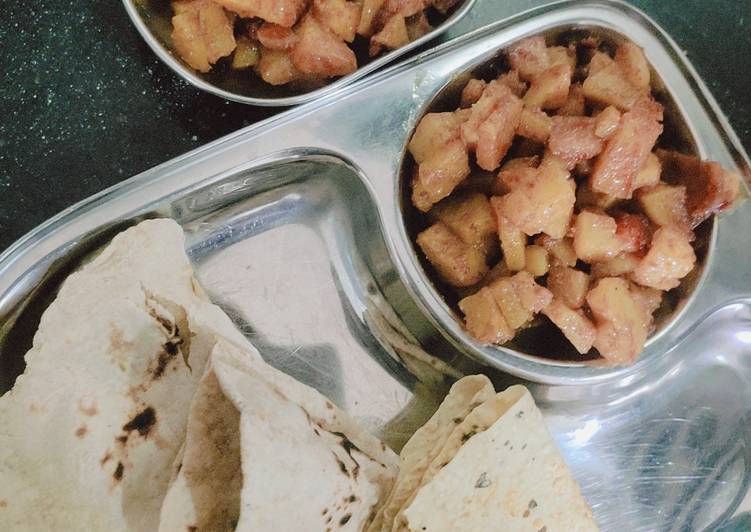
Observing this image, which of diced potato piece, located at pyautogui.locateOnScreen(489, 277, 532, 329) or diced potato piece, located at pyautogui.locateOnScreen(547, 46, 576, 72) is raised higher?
diced potato piece, located at pyautogui.locateOnScreen(547, 46, 576, 72)

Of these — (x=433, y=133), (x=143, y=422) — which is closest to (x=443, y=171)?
(x=433, y=133)

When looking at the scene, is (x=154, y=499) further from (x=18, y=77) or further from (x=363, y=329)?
(x=18, y=77)

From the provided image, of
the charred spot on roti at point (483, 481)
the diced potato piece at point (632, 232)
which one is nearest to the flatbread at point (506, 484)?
the charred spot on roti at point (483, 481)

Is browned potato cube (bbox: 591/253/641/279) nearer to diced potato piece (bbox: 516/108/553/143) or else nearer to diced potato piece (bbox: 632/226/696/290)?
diced potato piece (bbox: 632/226/696/290)

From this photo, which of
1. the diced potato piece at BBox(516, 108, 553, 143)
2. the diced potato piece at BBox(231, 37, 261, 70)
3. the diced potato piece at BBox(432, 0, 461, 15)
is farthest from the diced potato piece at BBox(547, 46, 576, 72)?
the diced potato piece at BBox(231, 37, 261, 70)

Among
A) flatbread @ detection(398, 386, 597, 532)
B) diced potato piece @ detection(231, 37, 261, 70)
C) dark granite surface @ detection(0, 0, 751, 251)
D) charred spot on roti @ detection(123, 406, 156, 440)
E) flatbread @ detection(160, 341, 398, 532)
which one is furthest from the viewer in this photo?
dark granite surface @ detection(0, 0, 751, 251)

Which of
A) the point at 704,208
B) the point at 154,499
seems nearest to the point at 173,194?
the point at 154,499

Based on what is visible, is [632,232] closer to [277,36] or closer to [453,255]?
[453,255]
